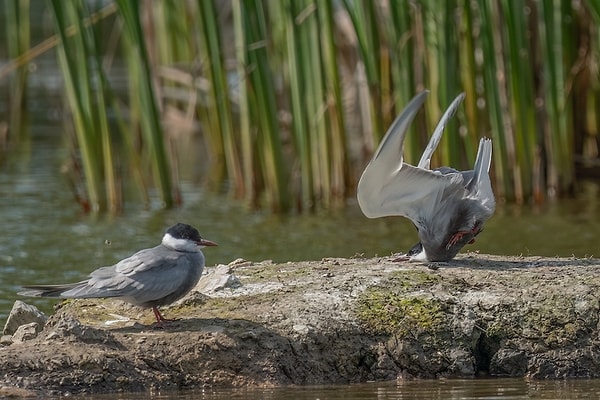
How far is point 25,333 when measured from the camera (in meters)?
6.69

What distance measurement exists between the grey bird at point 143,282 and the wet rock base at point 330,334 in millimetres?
153

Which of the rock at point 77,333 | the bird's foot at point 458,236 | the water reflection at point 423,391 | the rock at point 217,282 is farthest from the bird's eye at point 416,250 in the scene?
the rock at point 77,333

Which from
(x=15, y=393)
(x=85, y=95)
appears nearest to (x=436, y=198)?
(x=15, y=393)

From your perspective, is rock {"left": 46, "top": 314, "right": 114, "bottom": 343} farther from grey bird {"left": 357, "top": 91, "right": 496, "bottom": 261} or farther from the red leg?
grey bird {"left": 357, "top": 91, "right": 496, "bottom": 261}

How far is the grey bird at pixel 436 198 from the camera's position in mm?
7062

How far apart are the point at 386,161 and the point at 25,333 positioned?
2180 mm

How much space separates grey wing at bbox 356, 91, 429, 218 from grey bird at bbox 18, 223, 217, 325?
45.7 inches

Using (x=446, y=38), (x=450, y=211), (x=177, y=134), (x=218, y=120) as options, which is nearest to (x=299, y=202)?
(x=218, y=120)

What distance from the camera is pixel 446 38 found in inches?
429

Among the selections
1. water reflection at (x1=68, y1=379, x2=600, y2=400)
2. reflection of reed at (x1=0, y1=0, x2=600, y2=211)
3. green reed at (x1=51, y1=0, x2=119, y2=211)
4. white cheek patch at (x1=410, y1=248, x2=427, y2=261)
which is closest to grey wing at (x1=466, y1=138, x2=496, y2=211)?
white cheek patch at (x1=410, y1=248, x2=427, y2=261)

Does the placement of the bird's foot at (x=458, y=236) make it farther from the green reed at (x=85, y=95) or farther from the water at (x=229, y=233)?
the green reed at (x=85, y=95)

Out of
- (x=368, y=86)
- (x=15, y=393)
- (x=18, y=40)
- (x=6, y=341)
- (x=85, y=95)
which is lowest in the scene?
(x=15, y=393)

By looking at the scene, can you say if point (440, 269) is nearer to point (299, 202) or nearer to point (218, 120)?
point (299, 202)

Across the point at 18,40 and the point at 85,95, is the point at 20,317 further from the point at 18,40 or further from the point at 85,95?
the point at 18,40
